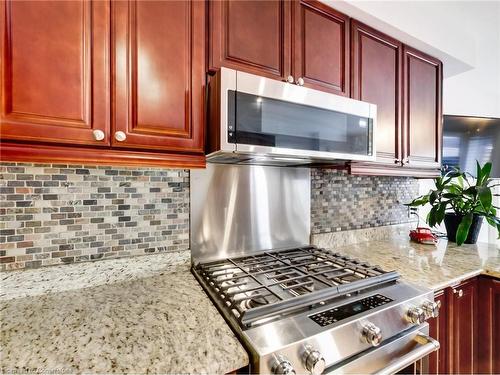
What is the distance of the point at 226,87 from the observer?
2.83ft

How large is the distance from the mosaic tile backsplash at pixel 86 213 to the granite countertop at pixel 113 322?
65 millimetres

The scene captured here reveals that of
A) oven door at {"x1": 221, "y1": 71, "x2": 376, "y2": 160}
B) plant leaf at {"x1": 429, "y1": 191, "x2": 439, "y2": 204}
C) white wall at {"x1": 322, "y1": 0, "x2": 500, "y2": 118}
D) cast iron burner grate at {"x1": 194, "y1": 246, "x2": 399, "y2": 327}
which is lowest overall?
cast iron burner grate at {"x1": 194, "y1": 246, "x2": 399, "y2": 327}

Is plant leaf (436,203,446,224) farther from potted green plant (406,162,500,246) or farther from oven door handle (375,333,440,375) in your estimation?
oven door handle (375,333,440,375)

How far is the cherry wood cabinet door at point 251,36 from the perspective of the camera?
1.00 metres

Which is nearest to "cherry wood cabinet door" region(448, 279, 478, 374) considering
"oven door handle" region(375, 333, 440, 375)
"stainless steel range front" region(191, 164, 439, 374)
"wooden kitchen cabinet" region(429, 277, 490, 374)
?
"wooden kitchen cabinet" region(429, 277, 490, 374)

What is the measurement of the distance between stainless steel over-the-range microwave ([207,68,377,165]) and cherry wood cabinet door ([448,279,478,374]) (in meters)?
0.84

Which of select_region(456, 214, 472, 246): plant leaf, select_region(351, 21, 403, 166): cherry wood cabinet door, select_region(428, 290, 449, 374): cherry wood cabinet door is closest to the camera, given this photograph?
select_region(428, 290, 449, 374): cherry wood cabinet door

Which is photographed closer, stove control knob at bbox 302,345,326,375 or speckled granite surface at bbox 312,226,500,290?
stove control knob at bbox 302,345,326,375

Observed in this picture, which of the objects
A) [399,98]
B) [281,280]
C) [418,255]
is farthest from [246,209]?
[399,98]

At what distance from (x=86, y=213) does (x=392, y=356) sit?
127cm

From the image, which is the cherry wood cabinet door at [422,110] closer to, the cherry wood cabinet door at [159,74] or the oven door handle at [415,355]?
the oven door handle at [415,355]

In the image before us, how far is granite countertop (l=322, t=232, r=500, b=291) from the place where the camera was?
112cm

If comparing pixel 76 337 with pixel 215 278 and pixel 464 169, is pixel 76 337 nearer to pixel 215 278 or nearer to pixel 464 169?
pixel 215 278

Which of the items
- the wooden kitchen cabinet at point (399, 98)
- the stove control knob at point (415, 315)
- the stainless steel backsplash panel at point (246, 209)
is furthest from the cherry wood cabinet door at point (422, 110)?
the stove control knob at point (415, 315)
